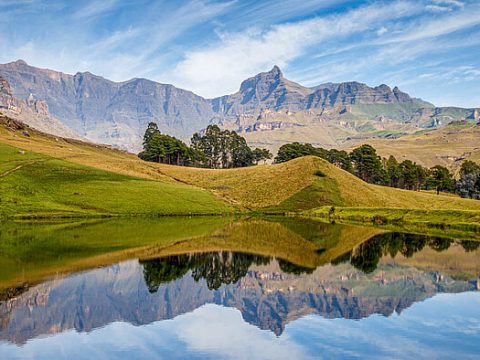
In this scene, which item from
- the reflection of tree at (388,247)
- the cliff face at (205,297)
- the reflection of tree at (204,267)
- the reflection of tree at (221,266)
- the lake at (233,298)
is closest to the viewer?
the lake at (233,298)

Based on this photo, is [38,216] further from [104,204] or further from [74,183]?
[74,183]

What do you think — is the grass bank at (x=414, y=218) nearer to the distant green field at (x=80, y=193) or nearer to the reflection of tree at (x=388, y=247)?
the reflection of tree at (x=388, y=247)

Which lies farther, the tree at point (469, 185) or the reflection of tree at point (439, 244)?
the tree at point (469, 185)

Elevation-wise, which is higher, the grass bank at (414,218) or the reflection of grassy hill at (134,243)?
the grass bank at (414,218)

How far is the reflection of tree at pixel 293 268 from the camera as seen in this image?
4481 cm

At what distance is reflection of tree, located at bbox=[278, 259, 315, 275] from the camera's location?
147ft

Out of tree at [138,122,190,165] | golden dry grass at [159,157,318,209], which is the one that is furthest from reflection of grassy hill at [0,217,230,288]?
tree at [138,122,190,165]

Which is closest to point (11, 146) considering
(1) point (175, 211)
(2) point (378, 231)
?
(1) point (175, 211)

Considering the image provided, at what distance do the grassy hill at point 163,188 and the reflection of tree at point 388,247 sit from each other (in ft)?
163

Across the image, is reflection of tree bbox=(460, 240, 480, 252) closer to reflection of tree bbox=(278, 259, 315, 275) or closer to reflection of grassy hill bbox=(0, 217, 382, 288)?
reflection of grassy hill bbox=(0, 217, 382, 288)

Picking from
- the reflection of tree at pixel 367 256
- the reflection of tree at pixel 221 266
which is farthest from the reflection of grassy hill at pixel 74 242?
the reflection of tree at pixel 367 256

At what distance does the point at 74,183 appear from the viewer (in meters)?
114

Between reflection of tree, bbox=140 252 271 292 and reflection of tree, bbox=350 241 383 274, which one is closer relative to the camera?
reflection of tree, bbox=140 252 271 292

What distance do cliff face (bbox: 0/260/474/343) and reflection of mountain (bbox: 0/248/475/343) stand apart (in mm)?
66
